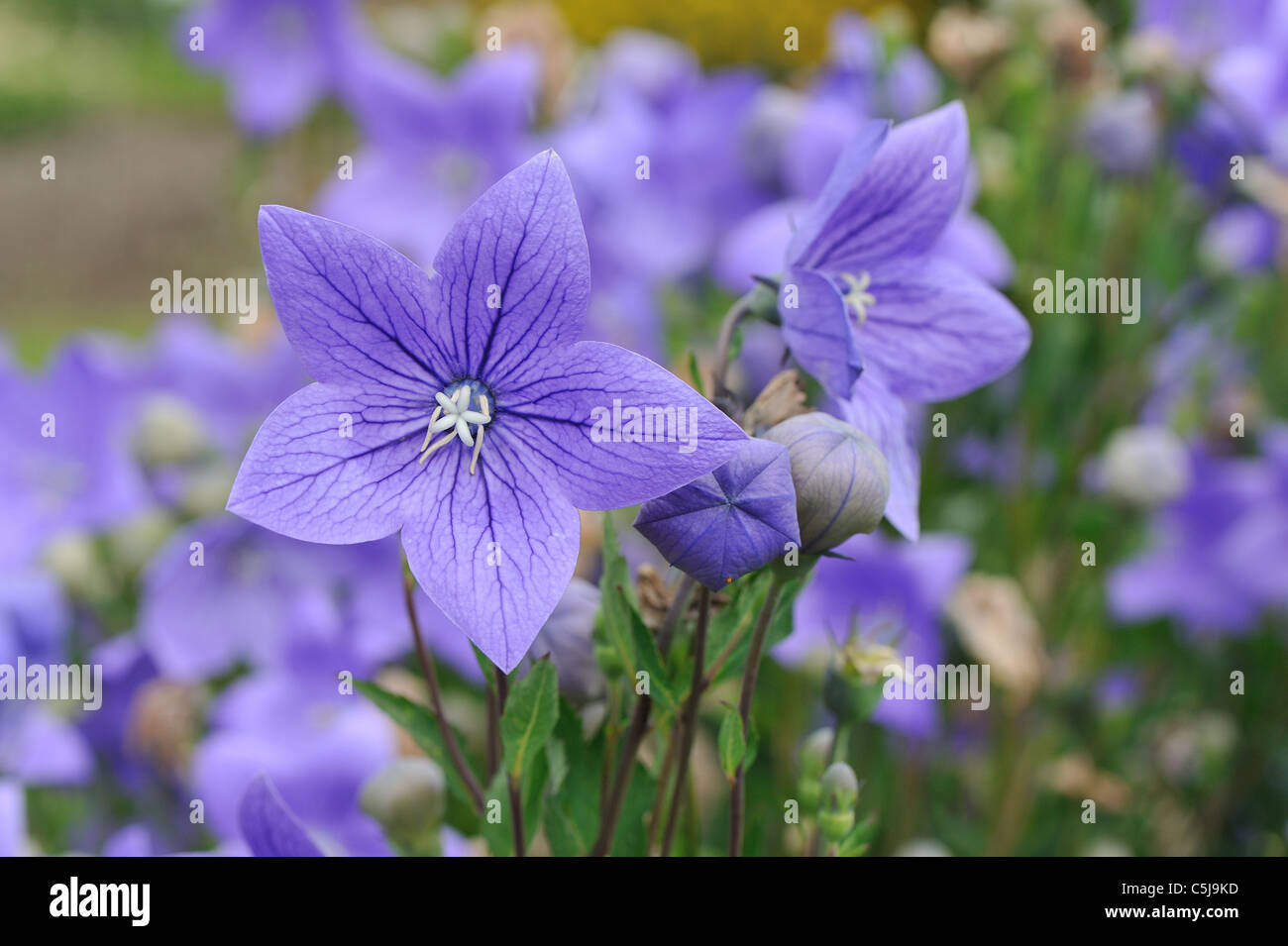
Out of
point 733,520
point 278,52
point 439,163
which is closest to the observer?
point 733,520

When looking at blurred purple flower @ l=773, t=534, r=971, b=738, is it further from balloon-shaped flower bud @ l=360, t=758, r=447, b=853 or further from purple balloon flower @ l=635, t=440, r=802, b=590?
purple balloon flower @ l=635, t=440, r=802, b=590

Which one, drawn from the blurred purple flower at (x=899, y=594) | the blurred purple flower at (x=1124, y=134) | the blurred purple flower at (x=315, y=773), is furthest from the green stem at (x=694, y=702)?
the blurred purple flower at (x=1124, y=134)

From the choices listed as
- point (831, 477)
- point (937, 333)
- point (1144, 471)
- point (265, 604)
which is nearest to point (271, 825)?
point (831, 477)

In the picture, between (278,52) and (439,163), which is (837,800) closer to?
(439,163)

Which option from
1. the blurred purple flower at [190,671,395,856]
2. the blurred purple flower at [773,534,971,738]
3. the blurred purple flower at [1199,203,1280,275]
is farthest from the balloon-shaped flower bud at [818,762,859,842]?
the blurred purple flower at [1199,203,1280,275]
